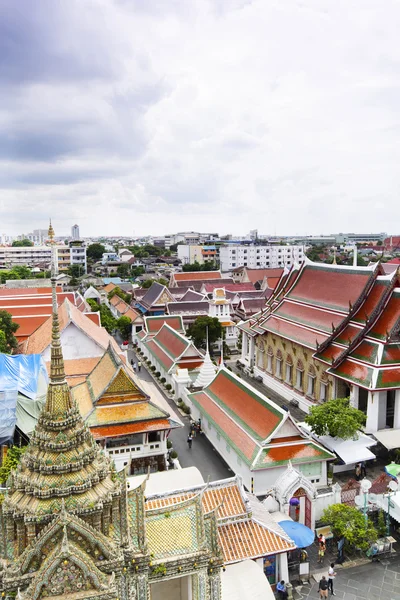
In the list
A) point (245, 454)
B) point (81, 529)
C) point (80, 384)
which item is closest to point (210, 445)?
point (245, 454)

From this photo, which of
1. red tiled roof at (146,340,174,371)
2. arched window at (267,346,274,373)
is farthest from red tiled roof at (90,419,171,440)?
arched window at (267,346,274,373)

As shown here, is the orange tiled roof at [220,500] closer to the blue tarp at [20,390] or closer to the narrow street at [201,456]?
the narrow street at [201,456]

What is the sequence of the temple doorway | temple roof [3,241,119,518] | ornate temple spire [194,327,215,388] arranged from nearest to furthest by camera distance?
temple roof [3,241,119,518], the temple doorway, ornate temple spire [194,327,215,388]

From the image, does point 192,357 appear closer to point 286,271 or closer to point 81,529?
point 286,271

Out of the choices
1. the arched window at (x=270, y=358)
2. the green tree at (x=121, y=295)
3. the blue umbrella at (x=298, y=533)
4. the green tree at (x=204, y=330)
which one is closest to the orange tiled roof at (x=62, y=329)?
the green tree at (x=204, y=330)

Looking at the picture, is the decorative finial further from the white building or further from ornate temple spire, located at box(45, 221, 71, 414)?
the white building
